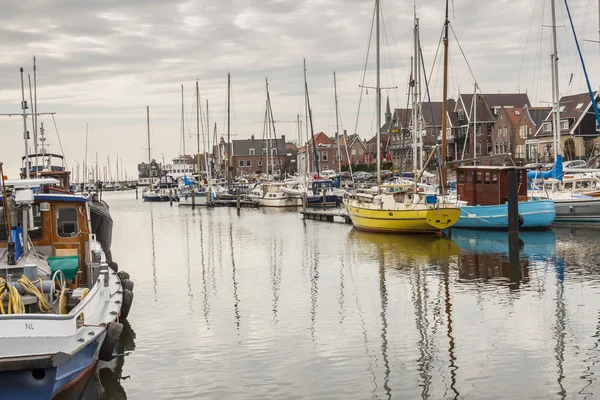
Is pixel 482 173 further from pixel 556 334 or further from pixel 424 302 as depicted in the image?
pixel 556 334

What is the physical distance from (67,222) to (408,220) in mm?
26208

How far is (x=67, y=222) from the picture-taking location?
18.5 metres

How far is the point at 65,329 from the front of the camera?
12.8 metres

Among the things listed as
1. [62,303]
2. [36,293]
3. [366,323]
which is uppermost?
[36,293]

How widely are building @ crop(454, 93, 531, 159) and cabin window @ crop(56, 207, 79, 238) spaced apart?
90154 millimetres

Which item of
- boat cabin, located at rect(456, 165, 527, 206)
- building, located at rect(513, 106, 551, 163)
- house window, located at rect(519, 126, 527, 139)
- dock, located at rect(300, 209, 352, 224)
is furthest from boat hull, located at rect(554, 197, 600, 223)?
house window, located at rect(519, 126, 527, 139)

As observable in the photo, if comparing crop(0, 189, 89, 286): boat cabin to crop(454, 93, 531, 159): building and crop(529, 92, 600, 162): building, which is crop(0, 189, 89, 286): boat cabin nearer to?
crop(529, 92, 600, 162): building

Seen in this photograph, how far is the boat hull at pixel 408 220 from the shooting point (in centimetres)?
4084

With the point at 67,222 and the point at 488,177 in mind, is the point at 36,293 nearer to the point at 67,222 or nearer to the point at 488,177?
the point at 67,222

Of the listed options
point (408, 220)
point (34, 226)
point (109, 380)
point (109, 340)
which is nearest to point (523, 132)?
point (408, 220)

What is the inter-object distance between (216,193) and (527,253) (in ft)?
196

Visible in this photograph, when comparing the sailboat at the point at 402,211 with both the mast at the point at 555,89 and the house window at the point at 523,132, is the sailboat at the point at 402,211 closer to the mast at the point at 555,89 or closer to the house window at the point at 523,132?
the mast at the point at 555,89

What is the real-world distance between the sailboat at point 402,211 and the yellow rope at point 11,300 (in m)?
30.1

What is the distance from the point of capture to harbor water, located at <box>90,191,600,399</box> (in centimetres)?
1524
